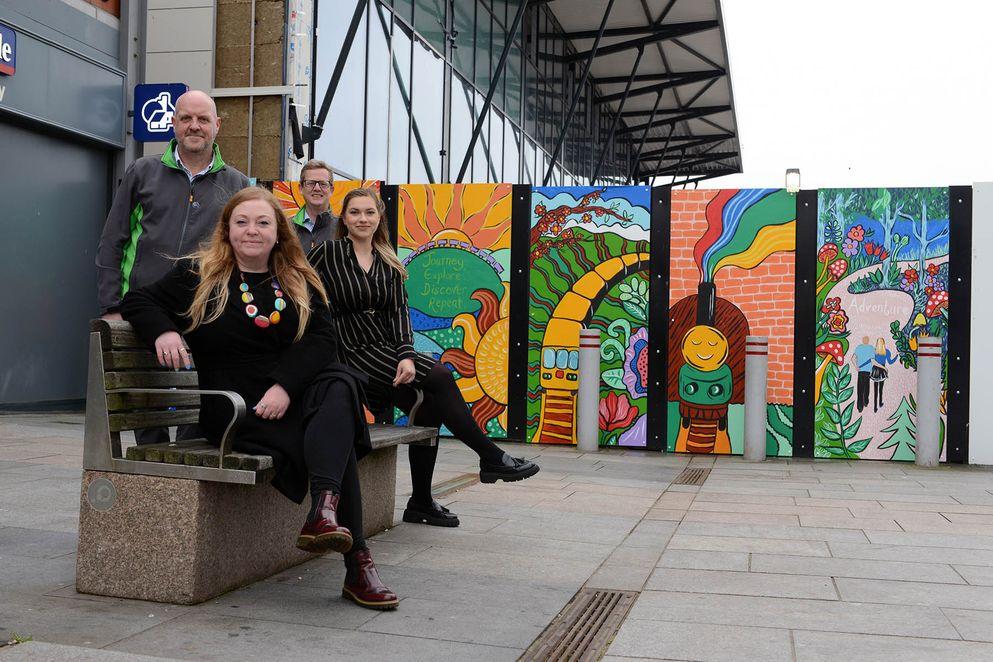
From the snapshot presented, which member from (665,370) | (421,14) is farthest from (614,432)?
(421,14)

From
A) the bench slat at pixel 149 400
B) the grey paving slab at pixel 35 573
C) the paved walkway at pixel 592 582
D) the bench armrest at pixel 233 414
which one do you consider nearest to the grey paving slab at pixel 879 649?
the paved walkway at pixel 592 582

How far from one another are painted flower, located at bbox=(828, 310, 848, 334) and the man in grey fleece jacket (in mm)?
6248

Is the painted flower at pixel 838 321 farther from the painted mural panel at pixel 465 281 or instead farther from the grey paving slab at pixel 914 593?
the grey paving slab at pixel 914 593

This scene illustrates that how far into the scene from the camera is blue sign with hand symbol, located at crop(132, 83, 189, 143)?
11.4 m

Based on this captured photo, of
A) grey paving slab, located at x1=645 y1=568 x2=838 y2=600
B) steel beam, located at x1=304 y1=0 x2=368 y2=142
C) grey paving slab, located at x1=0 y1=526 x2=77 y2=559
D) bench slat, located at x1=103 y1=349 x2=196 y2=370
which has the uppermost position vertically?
steel beam, located at x1=304 y1=0 x2=368 y2=142

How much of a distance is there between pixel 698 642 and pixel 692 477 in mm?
4636

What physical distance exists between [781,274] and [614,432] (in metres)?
2.04

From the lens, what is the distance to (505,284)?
980 cm

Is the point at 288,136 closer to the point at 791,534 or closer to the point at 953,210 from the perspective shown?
the point at 953,210

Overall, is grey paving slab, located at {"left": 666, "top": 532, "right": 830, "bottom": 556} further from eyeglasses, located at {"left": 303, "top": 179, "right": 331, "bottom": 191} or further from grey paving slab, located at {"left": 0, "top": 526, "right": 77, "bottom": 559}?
eyeglasses, located at {"left": 303, "top": 179, "right": 331, "bottom": 191}

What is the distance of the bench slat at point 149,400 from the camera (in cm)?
364

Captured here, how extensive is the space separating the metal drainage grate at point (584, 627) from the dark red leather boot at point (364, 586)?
567 mm

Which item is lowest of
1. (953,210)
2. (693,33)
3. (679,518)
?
(679,518)

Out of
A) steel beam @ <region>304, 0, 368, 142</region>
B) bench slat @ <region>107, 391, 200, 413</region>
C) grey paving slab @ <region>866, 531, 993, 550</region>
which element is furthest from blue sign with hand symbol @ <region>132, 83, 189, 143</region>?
grey paving slab @ <region>866, 531, 993, 550</region>
